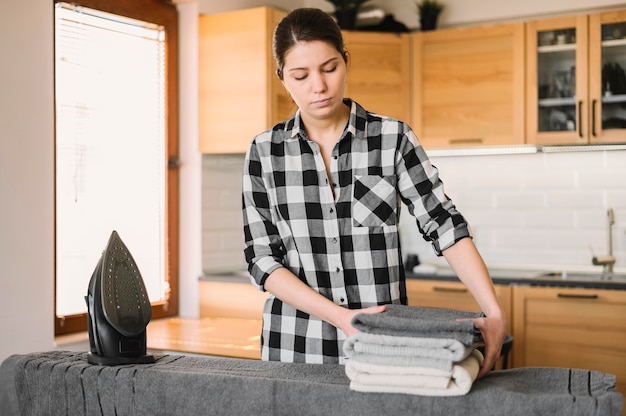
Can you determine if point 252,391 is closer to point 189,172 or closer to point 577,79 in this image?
point 189,172

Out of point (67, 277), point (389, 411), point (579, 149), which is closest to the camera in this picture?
point (389, 411)

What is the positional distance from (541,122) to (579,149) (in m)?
0.31

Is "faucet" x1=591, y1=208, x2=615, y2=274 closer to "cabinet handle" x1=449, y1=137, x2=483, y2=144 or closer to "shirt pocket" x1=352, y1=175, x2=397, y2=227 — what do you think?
"cabinet handle" x1=449, y1=137, x2=483, y2=144

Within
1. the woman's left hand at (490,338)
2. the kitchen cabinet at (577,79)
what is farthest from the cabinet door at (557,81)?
the woman's left hand at (490,338)

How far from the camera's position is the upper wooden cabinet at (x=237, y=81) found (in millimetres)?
3928

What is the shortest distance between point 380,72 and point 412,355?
10.6ft

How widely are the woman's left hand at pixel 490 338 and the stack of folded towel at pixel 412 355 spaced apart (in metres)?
0.07

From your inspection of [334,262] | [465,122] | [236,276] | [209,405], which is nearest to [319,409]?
[209,405]

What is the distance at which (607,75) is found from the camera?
3.91 m

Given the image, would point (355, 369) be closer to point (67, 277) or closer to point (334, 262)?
point (334, 262)

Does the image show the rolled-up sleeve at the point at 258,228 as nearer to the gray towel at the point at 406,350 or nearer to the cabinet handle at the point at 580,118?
the gray towel at the point at 406,350

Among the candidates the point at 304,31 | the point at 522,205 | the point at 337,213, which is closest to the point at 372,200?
the point at 337,213

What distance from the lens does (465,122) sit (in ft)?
13.7

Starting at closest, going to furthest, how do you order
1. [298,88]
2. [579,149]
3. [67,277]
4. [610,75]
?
[298,88], [67,277], [610,75], [579,149]
